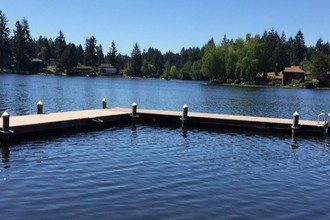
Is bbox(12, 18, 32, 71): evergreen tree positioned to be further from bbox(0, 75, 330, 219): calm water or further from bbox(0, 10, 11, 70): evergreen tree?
bbox(0, 75, 330, 219): calm water

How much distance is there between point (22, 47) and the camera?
168500 mm

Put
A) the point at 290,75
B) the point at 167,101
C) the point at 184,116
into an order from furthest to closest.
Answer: the point at 290,75 → the point at 167,101 → the point at 184,116

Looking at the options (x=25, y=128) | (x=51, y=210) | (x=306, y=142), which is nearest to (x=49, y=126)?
(x=25, y=128)

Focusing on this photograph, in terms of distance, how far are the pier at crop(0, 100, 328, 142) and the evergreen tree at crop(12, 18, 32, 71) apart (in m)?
144

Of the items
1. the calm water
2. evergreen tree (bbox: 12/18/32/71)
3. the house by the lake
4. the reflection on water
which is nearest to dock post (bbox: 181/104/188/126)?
the calm water

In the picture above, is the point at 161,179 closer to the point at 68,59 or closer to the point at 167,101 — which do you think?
the point at 167,101

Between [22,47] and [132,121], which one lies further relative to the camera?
[22,47]

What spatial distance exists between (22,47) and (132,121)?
5783 inches

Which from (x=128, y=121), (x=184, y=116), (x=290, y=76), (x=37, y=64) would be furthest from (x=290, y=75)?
(x=128, y=121)

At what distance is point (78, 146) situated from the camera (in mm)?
22594

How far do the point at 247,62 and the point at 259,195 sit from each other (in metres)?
118

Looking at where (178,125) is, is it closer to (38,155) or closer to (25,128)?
(25,128)

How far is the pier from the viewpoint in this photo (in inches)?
977

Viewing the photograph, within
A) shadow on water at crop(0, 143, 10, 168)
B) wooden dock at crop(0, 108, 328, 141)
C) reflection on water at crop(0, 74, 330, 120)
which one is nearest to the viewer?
shadow on water at crop(0, 143, 10, 168)
